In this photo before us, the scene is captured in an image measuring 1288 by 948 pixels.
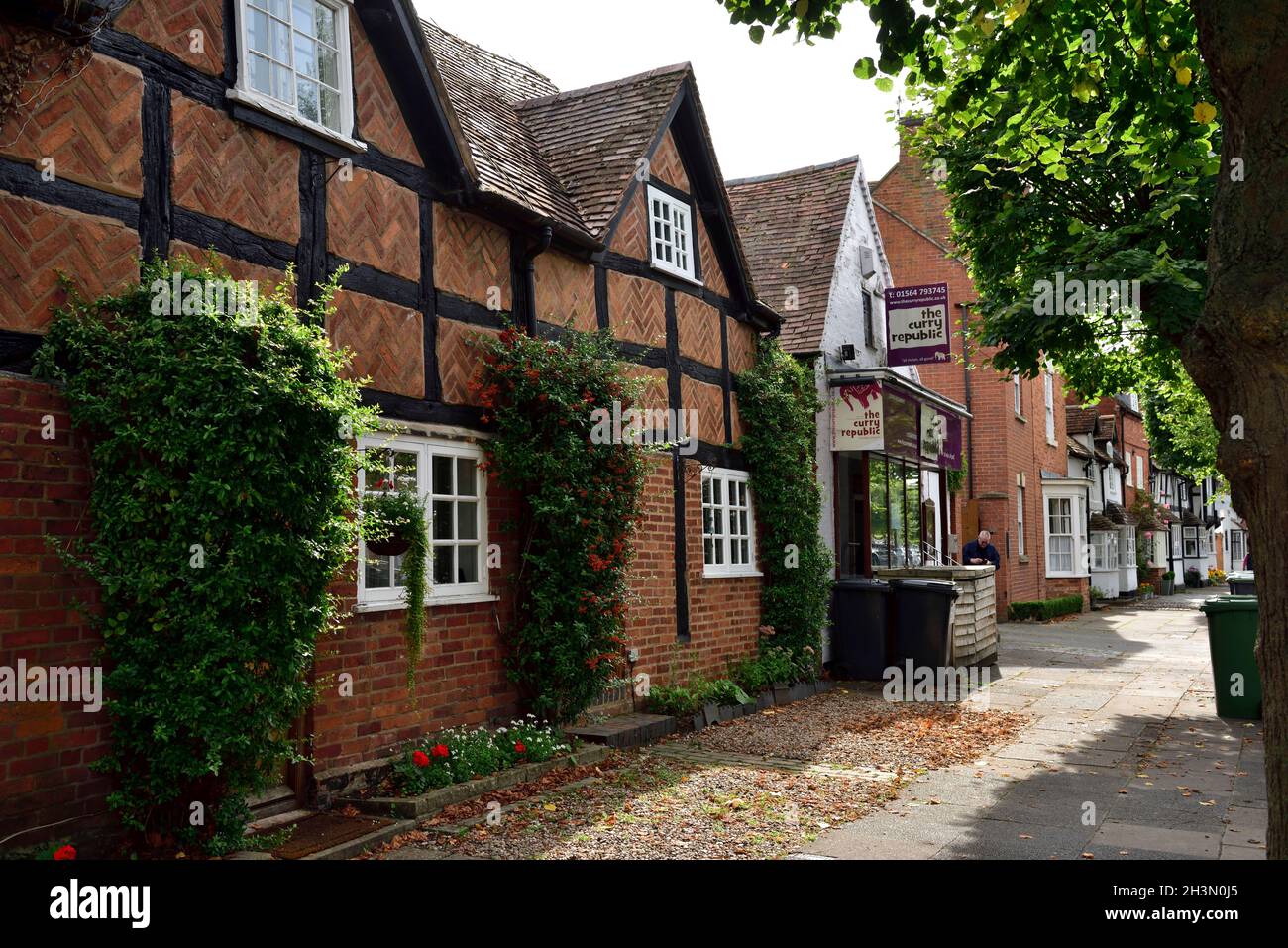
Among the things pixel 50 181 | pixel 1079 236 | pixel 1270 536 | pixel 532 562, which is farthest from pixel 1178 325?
pixel 50 181

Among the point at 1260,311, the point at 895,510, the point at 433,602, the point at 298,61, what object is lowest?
the point at 433,602

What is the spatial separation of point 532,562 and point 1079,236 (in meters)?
7.65

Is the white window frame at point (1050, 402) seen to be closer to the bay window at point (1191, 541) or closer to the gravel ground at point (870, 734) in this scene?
the gravel ground at point (870, 734)

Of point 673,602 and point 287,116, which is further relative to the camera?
point 673,602

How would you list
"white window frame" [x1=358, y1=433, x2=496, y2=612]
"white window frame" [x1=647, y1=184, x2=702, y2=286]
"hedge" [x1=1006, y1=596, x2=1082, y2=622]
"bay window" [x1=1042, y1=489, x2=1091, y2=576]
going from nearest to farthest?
1. "white window frame" [x1=358, y1=433, x2=496, y2=612]
2. "white window frame" [x1=647, y1=184, x2=702, y2=286]
3. "hedge" [x1=1006, y1=596, x2=1082, y2=622]
4. "bay window" [x1=1042, y1=489, x2=1091, y2=576]

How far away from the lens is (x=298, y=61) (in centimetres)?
763

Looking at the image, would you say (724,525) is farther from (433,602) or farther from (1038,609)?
(1038,609)

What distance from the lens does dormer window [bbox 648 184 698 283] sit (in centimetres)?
1202

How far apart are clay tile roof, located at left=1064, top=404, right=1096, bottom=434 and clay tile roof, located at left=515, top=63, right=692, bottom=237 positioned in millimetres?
27885

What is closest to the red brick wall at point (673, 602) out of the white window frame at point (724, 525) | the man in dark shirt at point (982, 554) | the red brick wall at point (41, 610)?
the white window frame at point (724, 525)

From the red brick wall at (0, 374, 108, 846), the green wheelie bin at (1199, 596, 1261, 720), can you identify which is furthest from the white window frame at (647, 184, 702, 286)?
the red brick wall at (0, 374, 108, 846)

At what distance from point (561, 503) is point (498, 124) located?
4.79m

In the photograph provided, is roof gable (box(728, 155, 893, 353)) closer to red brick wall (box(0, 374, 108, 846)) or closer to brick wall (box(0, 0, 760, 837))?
brick wall (box(0, 0, 760, 837))

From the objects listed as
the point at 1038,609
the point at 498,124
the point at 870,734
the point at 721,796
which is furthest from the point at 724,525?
the point at 1038,609
